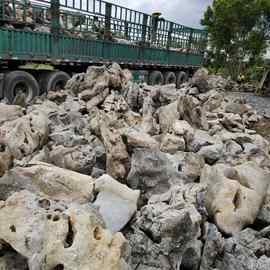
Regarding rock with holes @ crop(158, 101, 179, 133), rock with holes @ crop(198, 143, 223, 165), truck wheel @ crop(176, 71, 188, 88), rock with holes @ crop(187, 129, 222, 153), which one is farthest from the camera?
truck wheel @ crop(176, 71, 188, 88)

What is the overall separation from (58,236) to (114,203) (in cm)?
74

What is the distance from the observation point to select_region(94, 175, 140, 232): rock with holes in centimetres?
270

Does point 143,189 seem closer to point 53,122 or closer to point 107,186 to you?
point 107,186

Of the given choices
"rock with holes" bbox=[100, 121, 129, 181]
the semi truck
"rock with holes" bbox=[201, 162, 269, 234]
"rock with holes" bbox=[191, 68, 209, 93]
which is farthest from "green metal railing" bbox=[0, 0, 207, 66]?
"rock with holes" bbox=[201, 162, 269, 234]

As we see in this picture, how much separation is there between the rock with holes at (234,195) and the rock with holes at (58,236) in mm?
1139

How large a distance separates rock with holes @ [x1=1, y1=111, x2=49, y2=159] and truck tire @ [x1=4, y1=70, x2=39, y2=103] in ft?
12.8

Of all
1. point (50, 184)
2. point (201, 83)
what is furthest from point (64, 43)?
point (50, 184)

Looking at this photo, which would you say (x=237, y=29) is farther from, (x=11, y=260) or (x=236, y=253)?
(x=11, y=260)

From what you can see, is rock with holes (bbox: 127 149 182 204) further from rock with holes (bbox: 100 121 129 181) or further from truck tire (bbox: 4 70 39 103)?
truck tire (bbox: 4 70 39 103)

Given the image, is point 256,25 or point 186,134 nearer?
point 186,134

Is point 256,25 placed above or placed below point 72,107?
above

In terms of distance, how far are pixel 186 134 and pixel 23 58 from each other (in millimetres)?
5321

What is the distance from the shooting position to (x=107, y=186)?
10.2 feet

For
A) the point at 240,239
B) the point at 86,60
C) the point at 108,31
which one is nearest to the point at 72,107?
the point at 240,239
